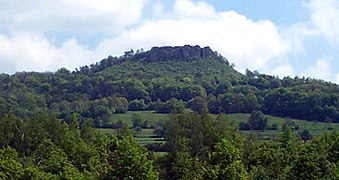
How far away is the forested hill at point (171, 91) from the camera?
121 m

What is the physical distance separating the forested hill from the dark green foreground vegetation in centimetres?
3990

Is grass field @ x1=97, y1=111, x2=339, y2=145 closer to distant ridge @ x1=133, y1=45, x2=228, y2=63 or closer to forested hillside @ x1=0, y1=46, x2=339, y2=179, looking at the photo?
forested hillside @ x1=0, y1=46, x2=339, y2=179

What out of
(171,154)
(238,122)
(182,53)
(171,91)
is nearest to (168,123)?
(171,154)

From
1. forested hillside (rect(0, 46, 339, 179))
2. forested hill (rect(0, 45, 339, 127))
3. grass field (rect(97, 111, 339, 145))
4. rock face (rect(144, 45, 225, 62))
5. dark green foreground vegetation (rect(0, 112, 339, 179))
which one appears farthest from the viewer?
rock face (rect(144, 45, 225, 62))

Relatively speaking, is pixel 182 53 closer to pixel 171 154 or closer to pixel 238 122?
pixel 238 122

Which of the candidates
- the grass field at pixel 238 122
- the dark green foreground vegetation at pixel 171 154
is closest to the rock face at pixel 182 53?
the grass field at pixel 238 122

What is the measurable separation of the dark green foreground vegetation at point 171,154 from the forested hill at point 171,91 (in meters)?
39.9

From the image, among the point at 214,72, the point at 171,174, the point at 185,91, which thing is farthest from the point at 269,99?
the point at 171,174

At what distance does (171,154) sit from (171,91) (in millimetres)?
84700

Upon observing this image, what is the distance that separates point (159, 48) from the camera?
199 meters

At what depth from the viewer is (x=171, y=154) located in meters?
64.9

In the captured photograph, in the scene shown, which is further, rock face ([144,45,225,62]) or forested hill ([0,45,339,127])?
rock face ([144,45,225,62])

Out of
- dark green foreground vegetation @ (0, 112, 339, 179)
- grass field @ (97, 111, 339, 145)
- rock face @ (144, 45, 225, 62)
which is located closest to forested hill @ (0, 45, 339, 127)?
rock face @ (144, 45, 225, 62)

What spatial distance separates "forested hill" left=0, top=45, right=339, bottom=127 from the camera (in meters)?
121
